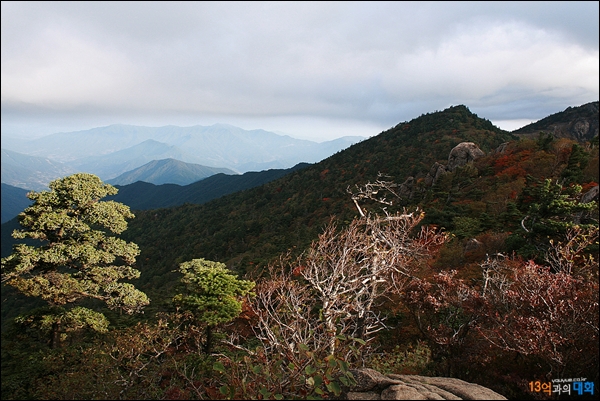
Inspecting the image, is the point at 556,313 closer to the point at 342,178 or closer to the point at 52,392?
the point at 52,392

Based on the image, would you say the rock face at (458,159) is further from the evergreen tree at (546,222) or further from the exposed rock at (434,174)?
the evergreen tree at (546,222)

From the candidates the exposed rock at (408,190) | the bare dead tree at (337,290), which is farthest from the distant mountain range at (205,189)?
the bare dead tree at (337,290)

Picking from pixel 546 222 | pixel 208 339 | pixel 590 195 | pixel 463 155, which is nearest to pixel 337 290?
pixel 208 339

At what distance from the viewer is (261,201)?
64.7m

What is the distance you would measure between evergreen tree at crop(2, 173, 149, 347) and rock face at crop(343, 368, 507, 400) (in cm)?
911

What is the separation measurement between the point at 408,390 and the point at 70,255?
10.8 metres

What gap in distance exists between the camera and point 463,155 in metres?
35.8

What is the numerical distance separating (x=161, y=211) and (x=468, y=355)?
9044cm

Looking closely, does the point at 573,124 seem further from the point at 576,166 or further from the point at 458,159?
the point at 576,166

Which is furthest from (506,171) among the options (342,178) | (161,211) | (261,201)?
(161,211)

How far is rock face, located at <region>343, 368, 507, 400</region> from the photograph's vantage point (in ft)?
11.9

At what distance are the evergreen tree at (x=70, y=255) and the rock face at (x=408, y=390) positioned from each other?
911 cm

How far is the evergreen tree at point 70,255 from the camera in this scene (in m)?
9.15

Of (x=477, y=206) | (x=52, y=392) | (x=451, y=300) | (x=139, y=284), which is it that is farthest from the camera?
(x=139, y=284)
